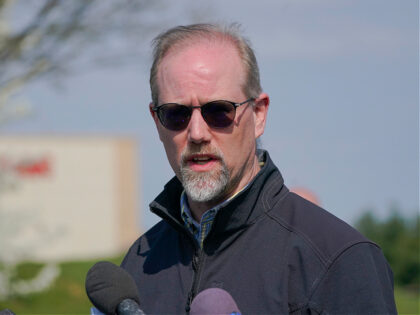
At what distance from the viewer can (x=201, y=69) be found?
3.02 m

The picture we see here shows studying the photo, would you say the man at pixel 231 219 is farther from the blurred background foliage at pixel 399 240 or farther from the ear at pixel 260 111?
the blurred background foliage at pixel 399 240

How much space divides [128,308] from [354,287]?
0.79 meters

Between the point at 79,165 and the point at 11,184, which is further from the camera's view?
the point at 79,165

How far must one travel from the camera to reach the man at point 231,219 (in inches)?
103

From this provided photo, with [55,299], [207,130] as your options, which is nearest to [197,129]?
[207,130]

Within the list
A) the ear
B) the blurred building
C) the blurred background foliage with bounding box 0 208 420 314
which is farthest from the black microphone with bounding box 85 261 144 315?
the blurred building

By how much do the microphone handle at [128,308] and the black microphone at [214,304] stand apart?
16cm

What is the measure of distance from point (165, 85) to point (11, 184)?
1093 cm

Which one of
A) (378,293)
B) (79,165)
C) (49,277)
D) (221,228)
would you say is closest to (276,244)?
(221,228)

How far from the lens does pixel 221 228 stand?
2.92 m

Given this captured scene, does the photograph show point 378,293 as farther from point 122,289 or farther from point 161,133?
point 161,133

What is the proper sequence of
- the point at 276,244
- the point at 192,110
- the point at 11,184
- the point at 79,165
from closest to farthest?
the point at 276,244 < the point at 192,110 < the point at 11,184 < the point at 79,165

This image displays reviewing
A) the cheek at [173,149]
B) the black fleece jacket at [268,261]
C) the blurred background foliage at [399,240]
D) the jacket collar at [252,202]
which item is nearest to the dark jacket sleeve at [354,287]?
the black fleece jacket at [268,261]

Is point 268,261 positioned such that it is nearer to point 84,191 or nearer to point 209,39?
point 209,39
